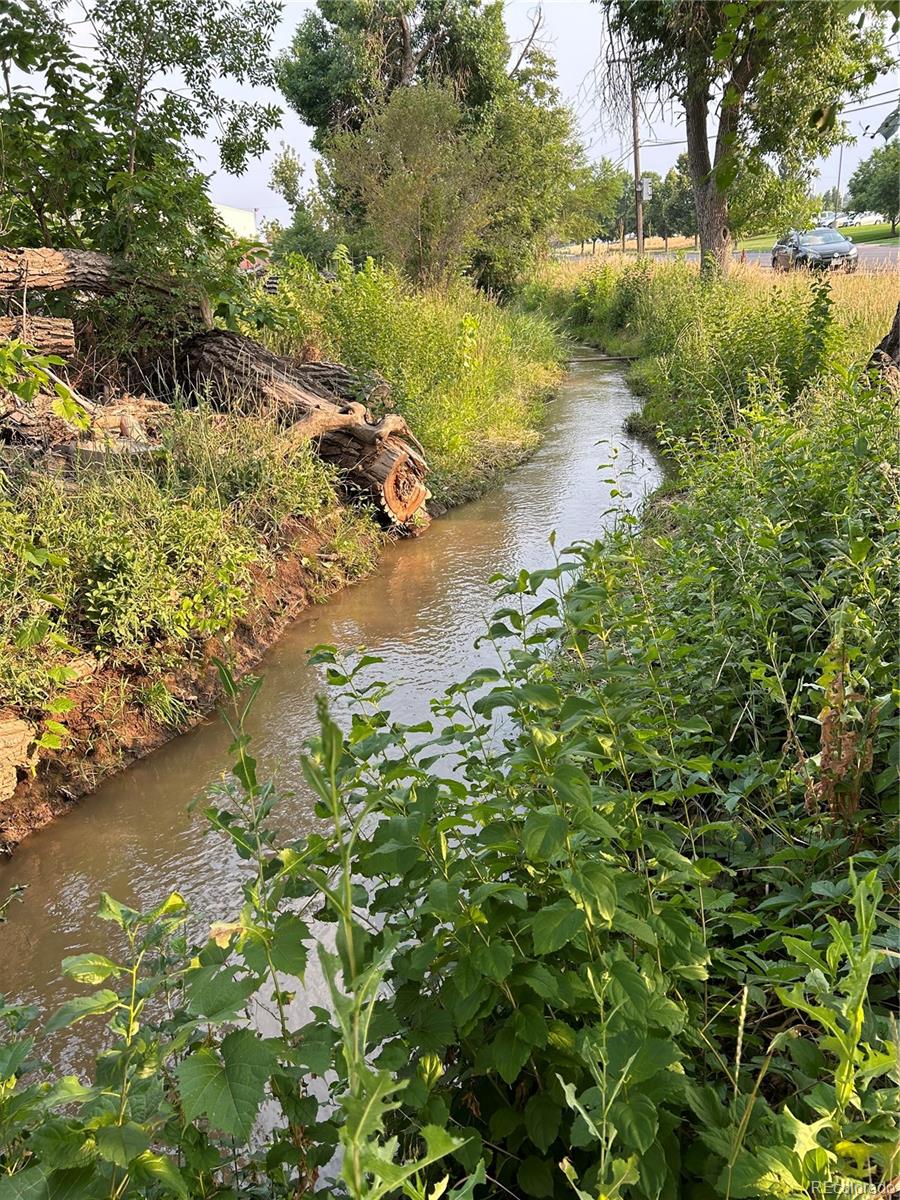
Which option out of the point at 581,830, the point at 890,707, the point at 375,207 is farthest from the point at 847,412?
the point at 375,207

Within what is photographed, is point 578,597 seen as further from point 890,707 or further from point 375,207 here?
point 375,207

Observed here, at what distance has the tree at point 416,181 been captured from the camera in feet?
41.0

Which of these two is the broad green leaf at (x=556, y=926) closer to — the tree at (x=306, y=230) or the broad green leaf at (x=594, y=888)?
the broad green leaf at (x=594, y=888)

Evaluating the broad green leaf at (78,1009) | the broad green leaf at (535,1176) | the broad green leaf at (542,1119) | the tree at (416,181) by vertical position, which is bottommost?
the broad green leaf at (535,1176)

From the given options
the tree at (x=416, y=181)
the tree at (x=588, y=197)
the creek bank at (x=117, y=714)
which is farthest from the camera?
the tree at (x=588, y=197)

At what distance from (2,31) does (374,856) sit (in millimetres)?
7162

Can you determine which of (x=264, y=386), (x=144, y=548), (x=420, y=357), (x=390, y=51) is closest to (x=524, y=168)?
(x=390, y=51)

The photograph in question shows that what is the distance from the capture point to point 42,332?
21.1ft

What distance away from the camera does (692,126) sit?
42.9ft

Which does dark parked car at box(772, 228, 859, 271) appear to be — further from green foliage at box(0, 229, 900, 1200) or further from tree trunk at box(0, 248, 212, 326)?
green foliage at box(0, 229, 900, 1200)

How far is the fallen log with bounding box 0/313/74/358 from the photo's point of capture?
617cm

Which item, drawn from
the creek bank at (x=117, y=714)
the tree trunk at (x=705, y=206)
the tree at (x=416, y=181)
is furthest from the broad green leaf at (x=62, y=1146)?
the tree trunk at (x=705, y=206)

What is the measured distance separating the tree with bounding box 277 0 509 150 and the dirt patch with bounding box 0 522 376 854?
16.7 m

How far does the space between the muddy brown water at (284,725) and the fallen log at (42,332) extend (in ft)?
10.2
